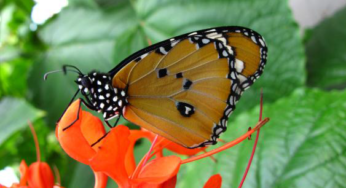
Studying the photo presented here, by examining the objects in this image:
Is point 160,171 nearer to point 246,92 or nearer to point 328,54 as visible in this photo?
point 246,92

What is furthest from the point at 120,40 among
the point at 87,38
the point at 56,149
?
the point at 56,149

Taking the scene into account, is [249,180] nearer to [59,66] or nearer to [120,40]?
[120,40]

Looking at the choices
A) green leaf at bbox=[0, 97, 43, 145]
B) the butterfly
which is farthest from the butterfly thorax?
green leaf at bbox=[0, 97, 43, 145]

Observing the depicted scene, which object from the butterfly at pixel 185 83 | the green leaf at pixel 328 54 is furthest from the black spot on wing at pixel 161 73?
the green leaf at pixel 328 54

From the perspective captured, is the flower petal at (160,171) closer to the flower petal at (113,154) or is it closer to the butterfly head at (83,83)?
the flower petal at (113,154)

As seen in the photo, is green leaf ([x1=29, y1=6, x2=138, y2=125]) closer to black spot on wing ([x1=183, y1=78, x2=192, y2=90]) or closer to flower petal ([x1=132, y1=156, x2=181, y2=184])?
black spot on wing ([x1=183, y1=78, x2=192, y2=90])
